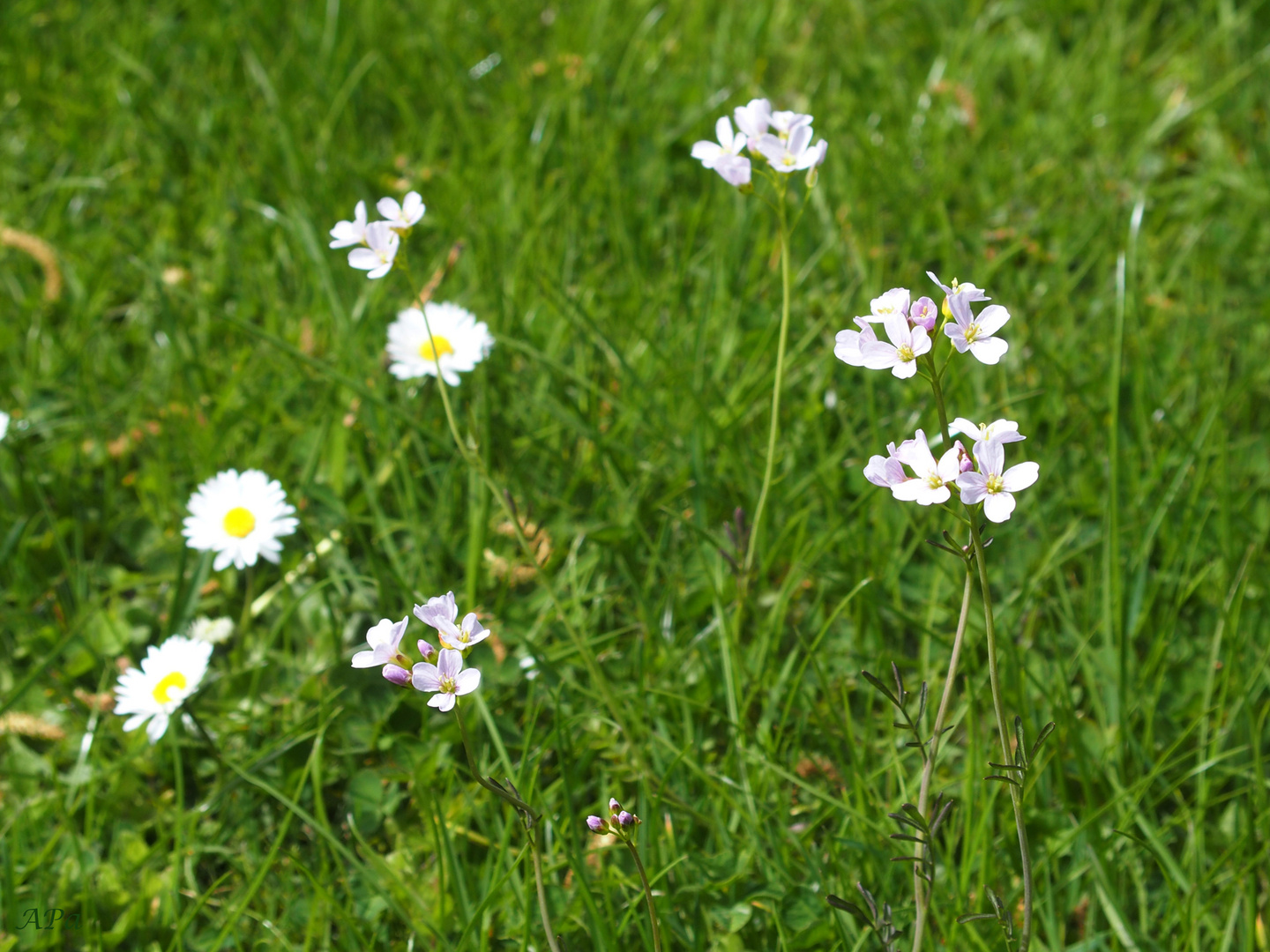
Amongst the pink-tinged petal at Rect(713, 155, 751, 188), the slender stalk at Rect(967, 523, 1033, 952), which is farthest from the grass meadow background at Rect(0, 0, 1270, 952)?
the pink-tinged petal at Rect(713, 155, 751, 188)

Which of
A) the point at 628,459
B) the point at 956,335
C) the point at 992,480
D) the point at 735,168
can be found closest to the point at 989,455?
the point at 992,480

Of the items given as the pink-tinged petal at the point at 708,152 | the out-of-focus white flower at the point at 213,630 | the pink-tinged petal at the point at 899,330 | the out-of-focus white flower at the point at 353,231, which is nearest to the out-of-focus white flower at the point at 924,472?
the pink-tinged petal at the point at 899,330

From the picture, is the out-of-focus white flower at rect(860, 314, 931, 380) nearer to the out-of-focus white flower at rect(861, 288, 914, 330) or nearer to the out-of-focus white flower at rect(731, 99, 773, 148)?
the out-of-focus white flower at rect(861, 288, 914, 330)

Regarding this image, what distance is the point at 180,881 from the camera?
159cm

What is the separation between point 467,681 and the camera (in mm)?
995

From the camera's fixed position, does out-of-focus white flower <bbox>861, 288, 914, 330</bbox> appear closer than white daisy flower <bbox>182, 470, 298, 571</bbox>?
Yes

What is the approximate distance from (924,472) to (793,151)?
63cm

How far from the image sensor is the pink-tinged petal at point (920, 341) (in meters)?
0.98

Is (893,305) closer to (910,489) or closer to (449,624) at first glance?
(910,489)

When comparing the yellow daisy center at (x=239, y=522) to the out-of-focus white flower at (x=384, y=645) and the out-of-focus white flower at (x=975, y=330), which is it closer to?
the out-of-focus white flower at (x=384, y=645)

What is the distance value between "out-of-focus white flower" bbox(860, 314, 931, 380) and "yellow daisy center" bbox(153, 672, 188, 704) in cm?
116

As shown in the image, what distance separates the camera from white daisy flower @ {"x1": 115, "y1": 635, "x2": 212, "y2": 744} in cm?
154

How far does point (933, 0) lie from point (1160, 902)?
2745mm

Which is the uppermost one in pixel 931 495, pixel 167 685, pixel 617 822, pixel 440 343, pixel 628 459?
pixel 440 343
